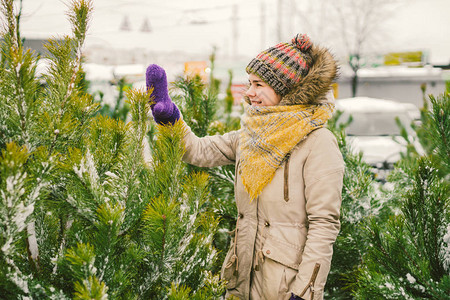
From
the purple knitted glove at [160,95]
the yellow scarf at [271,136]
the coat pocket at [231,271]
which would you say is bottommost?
the coat pocket at [231,271]

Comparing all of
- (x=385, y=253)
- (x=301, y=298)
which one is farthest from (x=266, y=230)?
(x=385, y=253)

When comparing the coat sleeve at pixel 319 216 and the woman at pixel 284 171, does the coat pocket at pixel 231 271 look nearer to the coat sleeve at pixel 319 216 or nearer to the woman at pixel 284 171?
the woman at pixel 284 171

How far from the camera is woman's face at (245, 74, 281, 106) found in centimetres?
174

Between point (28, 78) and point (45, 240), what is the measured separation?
532 mm

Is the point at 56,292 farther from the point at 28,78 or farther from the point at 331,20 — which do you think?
the point at 331,20

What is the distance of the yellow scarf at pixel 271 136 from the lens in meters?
1.60

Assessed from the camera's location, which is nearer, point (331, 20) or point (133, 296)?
point (133, 296)

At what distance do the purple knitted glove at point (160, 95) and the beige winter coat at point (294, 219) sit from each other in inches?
6.7

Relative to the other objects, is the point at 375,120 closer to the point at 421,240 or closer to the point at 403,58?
the point at 421,240

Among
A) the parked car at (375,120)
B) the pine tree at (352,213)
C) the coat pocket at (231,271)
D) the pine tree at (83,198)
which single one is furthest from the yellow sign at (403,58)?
the pine tree at (83,198)

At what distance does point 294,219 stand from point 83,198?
0.92 meters

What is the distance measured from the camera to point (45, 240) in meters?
1.17

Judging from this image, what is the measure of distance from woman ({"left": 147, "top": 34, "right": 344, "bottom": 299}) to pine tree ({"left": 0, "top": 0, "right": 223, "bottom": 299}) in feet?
1.53

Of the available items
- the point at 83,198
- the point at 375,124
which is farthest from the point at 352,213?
the point at 375,124
